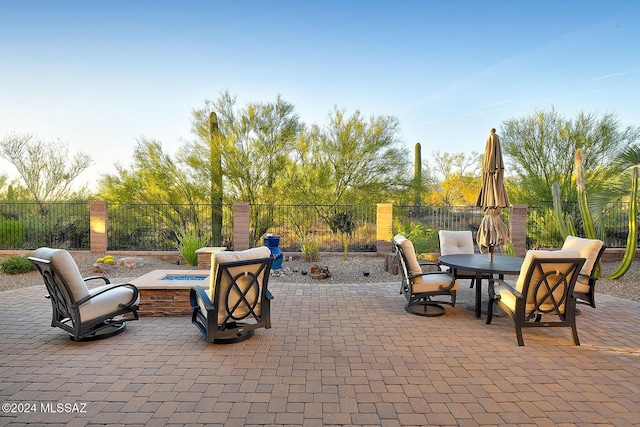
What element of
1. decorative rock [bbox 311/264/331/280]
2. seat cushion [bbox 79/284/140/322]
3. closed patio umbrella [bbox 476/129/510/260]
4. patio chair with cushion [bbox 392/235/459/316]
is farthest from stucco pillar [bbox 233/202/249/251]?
closed patio umbrella [bbox 476/129/510/260]

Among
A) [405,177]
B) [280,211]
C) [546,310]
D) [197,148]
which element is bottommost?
[546,310]

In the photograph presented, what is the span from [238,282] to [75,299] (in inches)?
Result: 69.5

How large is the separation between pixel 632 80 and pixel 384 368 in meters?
12.7

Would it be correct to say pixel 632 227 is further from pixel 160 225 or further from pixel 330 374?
pixel 160 225

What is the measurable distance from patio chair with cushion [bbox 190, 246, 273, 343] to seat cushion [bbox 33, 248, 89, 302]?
121 centimetres

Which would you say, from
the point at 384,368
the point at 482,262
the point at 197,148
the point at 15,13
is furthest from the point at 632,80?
the point at 15,13

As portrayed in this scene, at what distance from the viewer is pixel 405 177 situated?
46.2ft

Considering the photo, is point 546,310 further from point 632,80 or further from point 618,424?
point 632,80

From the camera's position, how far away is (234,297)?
381 centimetres

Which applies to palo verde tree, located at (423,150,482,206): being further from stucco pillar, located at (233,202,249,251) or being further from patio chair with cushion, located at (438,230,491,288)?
patio chair with cushion, located at (438,230,491,288)

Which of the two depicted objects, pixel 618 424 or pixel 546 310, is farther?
pixel 546 310

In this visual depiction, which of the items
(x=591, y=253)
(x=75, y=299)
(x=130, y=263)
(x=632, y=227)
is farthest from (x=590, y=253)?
(x=130, y=263)

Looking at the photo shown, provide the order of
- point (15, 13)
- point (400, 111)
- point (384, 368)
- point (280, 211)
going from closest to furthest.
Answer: point (384, 368) < point (15, 13) < point (280, 211) < point (400, 111)

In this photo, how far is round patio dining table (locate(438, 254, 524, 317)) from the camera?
4660 mm
